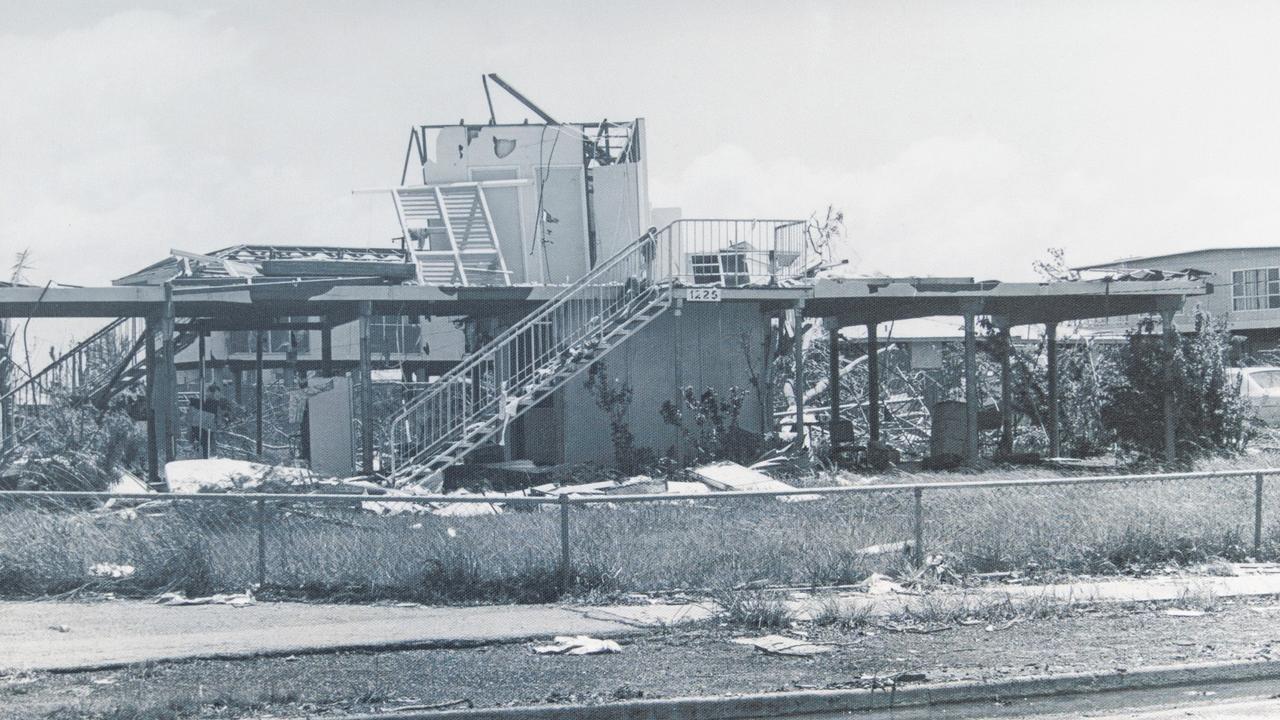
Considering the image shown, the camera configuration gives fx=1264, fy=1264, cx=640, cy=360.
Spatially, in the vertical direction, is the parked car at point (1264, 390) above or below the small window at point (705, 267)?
below

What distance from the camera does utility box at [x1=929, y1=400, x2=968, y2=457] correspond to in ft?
75.3

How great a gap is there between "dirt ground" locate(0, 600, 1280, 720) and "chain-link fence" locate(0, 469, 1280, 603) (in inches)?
60.1

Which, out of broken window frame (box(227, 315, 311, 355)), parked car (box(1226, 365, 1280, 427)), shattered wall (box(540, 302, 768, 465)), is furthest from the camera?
broken window frame (box(227, 315, 311, 355))

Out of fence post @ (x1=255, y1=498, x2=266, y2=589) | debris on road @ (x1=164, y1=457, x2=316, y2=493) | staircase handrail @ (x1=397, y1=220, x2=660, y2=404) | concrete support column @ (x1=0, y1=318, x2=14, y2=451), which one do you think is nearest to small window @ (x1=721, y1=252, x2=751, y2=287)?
staircase handrail @ (x1=397, y1=220, x2=660, y2=404)

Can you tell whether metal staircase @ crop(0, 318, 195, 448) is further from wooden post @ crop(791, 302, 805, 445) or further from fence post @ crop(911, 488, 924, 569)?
fence post @ crop(911, 488, 924, 569)

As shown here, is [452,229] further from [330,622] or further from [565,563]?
[330,622]

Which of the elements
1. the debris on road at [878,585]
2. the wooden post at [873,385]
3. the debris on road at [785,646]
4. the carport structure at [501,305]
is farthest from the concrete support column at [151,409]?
the wooden post at [873,385]

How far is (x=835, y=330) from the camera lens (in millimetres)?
24281

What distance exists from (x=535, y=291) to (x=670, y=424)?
3634 mm

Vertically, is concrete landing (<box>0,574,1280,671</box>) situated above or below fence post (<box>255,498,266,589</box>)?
below

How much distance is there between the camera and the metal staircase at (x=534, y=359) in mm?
18328

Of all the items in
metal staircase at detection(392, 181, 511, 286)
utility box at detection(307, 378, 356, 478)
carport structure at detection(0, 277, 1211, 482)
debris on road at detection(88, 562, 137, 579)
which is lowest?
debris on road at detection(88, 562, 137, 579)

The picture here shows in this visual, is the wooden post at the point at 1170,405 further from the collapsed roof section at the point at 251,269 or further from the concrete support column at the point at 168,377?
the concrete support column at the point at 168,377

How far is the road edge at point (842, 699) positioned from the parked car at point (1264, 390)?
2003 centimetres
